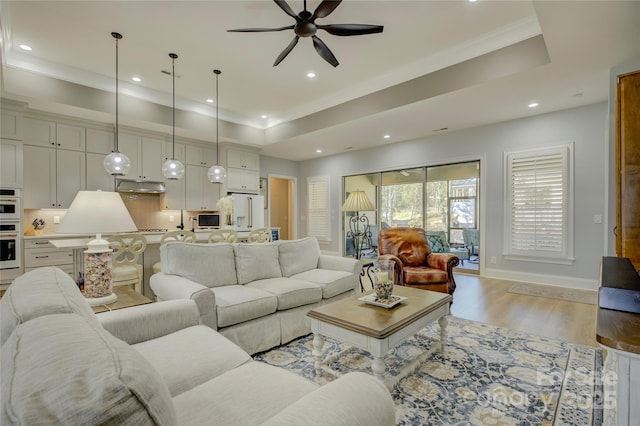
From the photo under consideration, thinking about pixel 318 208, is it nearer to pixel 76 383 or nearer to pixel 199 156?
pixel 199 156

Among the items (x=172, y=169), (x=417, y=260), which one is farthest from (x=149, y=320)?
(x=417, y=260)

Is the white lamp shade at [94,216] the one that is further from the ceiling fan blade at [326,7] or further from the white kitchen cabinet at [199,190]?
the white kitchen cabinet at [199,190]

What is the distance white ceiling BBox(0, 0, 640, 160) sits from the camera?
2920 millimetres

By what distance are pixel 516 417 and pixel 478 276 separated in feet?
13.4

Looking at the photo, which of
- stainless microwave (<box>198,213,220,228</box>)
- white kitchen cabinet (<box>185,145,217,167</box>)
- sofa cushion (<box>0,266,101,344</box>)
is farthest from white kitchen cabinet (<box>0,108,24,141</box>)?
sofa cushion (<box>0,266,101,344</box>)

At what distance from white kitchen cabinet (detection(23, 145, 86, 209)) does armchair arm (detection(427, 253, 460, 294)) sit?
5653 millimetres

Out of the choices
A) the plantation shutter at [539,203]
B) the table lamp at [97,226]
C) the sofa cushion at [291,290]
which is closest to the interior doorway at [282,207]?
the plantation shutter at [539,203]

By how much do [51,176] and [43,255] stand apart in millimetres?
1319

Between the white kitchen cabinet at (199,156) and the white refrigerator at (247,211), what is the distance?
0.95 meters

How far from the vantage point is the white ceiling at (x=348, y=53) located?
115 inches

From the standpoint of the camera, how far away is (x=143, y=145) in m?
5.54

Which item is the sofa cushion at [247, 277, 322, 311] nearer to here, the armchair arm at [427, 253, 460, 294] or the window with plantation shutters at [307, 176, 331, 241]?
the armchair arm at [427, 253, 460, 294]

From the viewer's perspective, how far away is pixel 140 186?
551 cm

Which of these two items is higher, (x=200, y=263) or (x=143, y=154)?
(x=143, y=154)
